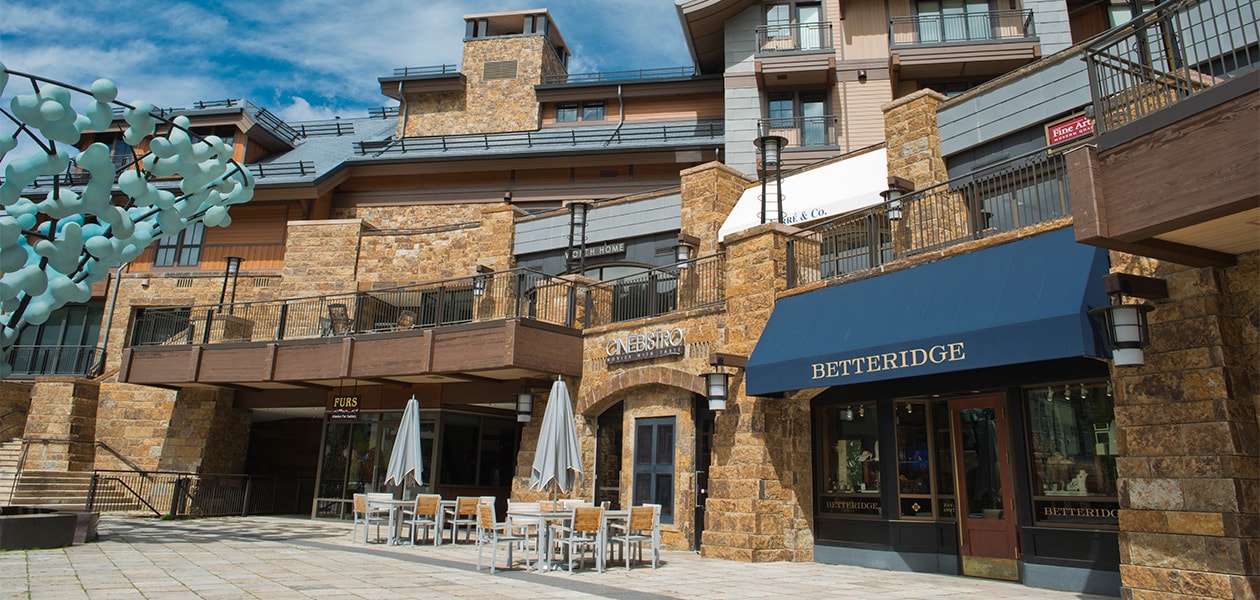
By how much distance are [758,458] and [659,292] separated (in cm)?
588

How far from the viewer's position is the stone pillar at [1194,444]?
7.35 m

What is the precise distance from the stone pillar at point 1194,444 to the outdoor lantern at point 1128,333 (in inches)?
15.2

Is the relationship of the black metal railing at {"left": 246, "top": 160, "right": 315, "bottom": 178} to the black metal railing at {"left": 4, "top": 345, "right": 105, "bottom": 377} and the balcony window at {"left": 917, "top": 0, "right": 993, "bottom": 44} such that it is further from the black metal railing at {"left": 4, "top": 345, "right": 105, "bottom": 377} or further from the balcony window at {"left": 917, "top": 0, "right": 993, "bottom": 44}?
the balcony window at {"left": 917, "top": 0, "right": 993, "bottom": 44}

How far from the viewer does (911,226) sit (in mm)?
13695

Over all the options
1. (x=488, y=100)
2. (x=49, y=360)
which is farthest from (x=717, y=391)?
(x=49, y=360)

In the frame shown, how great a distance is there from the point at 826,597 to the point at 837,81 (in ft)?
61.9

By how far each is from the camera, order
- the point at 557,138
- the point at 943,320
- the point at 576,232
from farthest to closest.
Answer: the point at 557,138, the point at 576,232, the point at 943,320

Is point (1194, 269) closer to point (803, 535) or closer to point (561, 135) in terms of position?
point (803, 535)

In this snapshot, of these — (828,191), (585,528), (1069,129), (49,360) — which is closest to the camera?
(585,528)

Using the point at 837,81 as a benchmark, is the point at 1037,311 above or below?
below

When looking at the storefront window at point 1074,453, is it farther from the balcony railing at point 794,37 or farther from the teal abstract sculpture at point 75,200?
the balcony railing at point 794,37

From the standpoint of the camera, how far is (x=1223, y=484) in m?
7.39

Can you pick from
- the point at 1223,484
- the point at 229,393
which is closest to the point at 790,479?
the point at 1223,484

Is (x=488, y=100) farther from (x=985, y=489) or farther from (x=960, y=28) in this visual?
(x=985, y=489)
